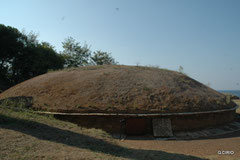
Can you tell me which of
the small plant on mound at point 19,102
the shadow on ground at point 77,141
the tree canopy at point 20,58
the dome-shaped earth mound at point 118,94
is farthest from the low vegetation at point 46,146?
the tree canopy at point 20,58

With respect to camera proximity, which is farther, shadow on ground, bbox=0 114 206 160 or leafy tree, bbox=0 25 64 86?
leafy tree, bbox=0 25 64 86

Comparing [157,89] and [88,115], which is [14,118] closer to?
[88,115]

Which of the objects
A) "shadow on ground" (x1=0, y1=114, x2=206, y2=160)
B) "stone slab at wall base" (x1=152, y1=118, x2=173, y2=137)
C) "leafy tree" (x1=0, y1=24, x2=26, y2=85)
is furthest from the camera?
"leafy tree" (x1=0, y1=24, x2=26, y2=85)

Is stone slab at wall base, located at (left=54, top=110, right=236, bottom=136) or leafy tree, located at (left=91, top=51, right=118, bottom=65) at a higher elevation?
leafy tree, located at (left=91, top=51, right=118, bottom=65)

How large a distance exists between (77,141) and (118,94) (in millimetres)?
5569

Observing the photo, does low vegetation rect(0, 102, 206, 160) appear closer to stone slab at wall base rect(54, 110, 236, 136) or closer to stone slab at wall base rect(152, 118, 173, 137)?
stone slab at wall base rect(54, 110, 236, 136)

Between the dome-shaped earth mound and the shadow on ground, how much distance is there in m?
3.26

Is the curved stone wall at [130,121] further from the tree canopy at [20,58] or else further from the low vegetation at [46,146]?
the tree canopy at [20,58]

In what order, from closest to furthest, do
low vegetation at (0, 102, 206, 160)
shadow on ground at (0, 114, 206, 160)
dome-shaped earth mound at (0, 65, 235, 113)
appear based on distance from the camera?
low vegetation at (0, 102, 206, 160) → shadow on ground at (0, 114, 206, 160) → dome-shaped earth mound at (0, 65, 235, 113)

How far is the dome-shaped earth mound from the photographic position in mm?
10984

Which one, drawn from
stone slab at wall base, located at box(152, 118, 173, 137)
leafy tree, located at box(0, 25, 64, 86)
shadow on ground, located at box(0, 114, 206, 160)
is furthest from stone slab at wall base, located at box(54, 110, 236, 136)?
leafy tree, located at box(0, 25, 64, 86)

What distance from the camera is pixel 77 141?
271 inches

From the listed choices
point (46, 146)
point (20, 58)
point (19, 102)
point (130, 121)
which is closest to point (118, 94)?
point (130, 121)

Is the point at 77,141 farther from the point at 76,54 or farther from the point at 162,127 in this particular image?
the point at 76,54
